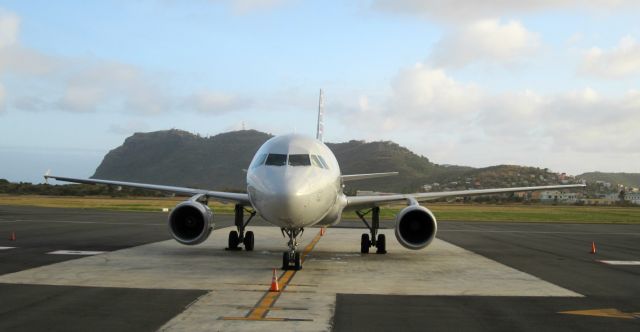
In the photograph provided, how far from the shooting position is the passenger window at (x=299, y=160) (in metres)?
13.7

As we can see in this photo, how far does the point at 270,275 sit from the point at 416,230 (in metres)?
4.98

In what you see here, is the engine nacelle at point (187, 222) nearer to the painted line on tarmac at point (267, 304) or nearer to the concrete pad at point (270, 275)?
the concrete pad at point (270, 275)

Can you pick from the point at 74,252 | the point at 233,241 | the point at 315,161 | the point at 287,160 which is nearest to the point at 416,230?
the point at 315,161

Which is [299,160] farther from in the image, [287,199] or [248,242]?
[248,242]

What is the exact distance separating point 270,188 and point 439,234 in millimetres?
17971

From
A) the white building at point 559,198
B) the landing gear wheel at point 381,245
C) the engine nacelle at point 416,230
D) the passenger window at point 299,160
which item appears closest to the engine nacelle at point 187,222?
the passenger window at point 299,160

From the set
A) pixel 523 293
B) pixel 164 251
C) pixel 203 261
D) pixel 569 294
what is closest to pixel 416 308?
pixel 523 293

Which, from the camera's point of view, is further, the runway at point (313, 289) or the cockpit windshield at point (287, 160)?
the cockpit windshield at point (287, 160)

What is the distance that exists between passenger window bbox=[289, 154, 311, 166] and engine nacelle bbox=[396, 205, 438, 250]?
355 centimetres

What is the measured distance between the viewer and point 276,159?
13.8 m

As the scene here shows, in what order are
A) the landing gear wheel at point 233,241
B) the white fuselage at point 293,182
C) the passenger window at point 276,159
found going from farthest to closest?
the landing gear wheel at point 233,241 < the passenger window at point 276,159 < the white fuselage at point 293,182

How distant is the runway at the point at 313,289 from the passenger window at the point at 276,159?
2.52m

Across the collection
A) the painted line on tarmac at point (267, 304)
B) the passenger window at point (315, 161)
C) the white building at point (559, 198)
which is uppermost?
the passenger window at point (315, 161)

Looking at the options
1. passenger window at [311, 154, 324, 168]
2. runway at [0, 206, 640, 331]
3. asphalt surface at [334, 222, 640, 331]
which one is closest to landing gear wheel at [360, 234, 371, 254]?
runway at [0, 206, 640, 331]
